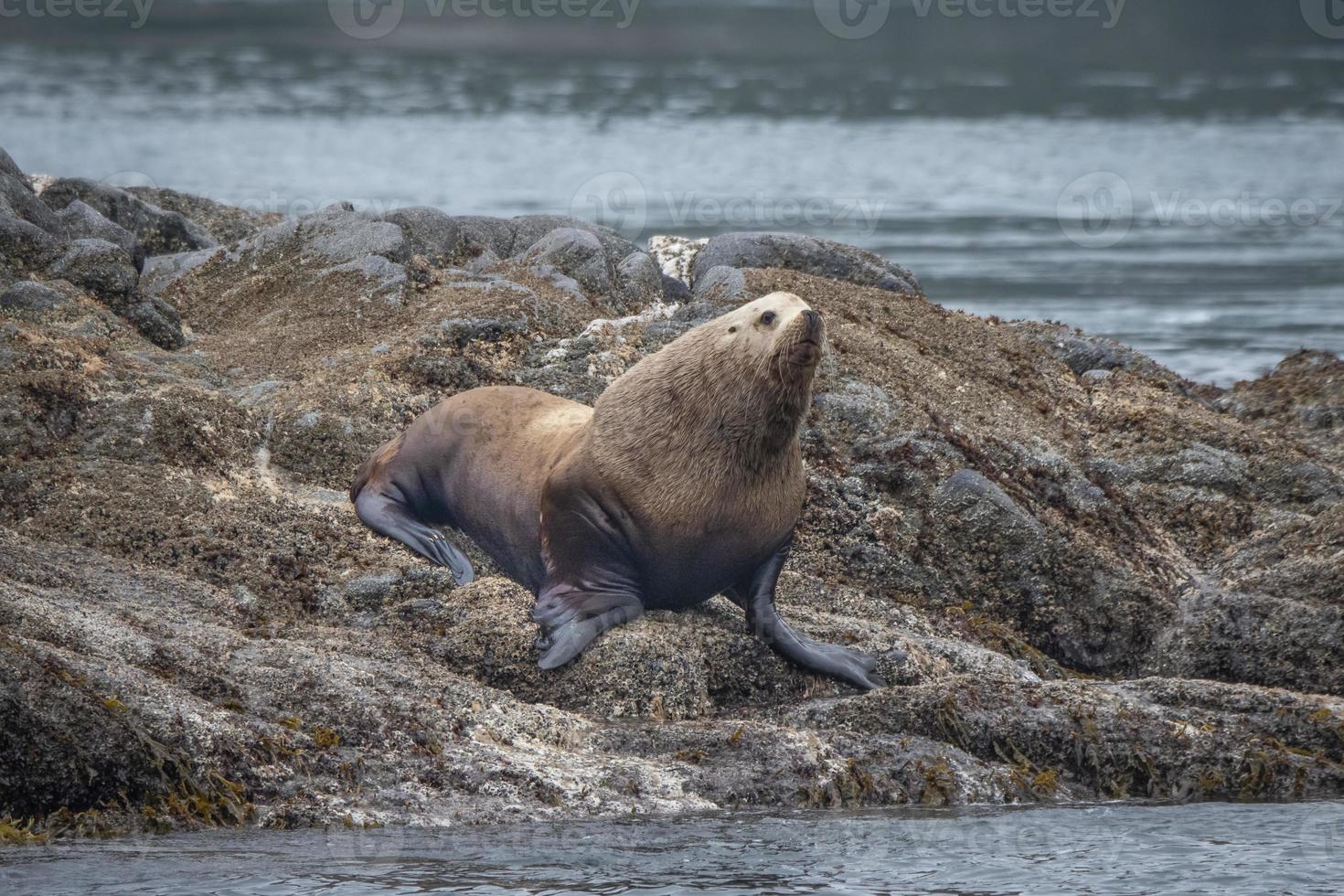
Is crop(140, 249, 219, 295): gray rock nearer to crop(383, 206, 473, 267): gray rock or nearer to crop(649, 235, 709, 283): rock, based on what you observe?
crop(383, 206, 473, 267): gray rock

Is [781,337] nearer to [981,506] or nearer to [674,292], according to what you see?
[981,506]

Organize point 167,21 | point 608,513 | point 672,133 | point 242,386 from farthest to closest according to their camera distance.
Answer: point 167,21
point 672,133
point 242,386
point 608,513

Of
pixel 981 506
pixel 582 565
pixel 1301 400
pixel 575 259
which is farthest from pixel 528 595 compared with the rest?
pixel 1301 400

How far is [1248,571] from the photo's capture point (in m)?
8.07

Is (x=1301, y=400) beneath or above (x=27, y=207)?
beneath

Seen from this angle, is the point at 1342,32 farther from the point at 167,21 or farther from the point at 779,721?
the point at 779,721

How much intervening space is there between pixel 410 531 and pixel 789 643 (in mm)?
1917

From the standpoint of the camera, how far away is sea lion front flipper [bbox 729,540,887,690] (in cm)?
651

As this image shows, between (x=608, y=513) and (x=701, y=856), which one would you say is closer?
(x=701, y=856)

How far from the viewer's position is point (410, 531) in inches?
295

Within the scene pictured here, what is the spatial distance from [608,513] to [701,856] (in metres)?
2.14

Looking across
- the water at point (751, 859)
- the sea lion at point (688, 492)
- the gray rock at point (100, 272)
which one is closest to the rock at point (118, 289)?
the gray rock at point (100, 272)

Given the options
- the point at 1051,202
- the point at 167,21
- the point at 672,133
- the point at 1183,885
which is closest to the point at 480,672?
the point at 1183,885

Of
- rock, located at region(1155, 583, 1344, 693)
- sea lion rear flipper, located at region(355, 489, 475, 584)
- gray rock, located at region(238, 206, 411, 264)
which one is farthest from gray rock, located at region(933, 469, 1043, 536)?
gray rock, located at region(238, 206, 411, 264)
